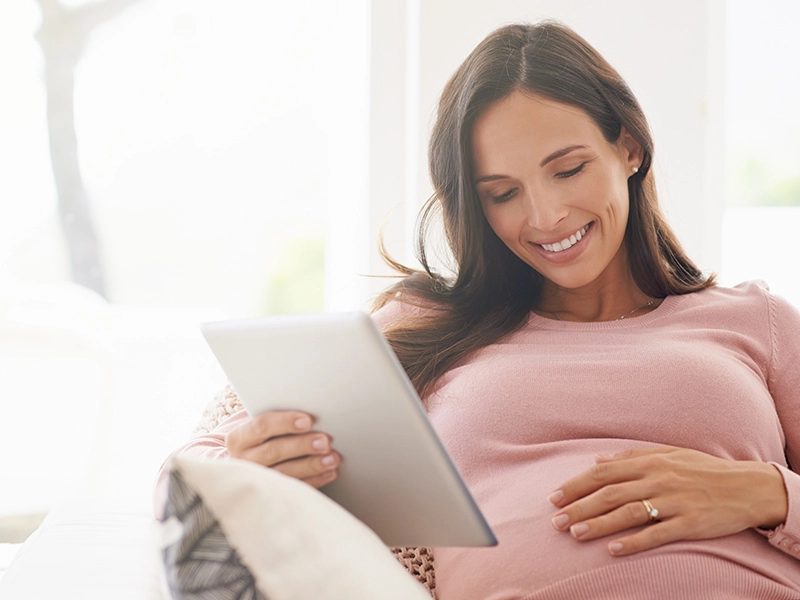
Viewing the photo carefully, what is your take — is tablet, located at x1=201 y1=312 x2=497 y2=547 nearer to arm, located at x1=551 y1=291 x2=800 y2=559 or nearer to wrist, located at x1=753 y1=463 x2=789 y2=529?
arm, located at x1=551 y1=291 x2=800 y2=559

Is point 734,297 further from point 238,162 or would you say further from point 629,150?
point 238,162

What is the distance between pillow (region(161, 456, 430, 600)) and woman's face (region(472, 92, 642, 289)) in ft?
2.49

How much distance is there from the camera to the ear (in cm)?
144

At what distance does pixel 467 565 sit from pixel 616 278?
25.5 inches

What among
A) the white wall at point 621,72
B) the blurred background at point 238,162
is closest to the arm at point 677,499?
the blurred background at point 238,162

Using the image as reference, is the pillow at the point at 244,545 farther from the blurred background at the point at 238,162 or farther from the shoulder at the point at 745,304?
the blurred background at the point at 238,162

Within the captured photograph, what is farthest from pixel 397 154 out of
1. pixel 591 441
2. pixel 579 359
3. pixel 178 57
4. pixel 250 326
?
pixel 250 326

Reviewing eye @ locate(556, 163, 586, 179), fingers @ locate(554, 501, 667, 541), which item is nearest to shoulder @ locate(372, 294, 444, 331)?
eye @ locate(556, 163, 586, 179)

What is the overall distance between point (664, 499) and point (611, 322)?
1.38 feet

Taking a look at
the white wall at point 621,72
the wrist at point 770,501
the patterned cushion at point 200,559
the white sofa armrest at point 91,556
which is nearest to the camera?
the patterned cushion at point 200,559

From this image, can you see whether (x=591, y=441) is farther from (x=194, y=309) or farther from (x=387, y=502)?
(x=194, y=309)

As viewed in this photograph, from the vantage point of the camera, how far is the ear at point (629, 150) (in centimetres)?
144

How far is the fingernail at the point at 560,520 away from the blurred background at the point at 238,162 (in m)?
1.12

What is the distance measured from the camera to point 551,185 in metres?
1.33
